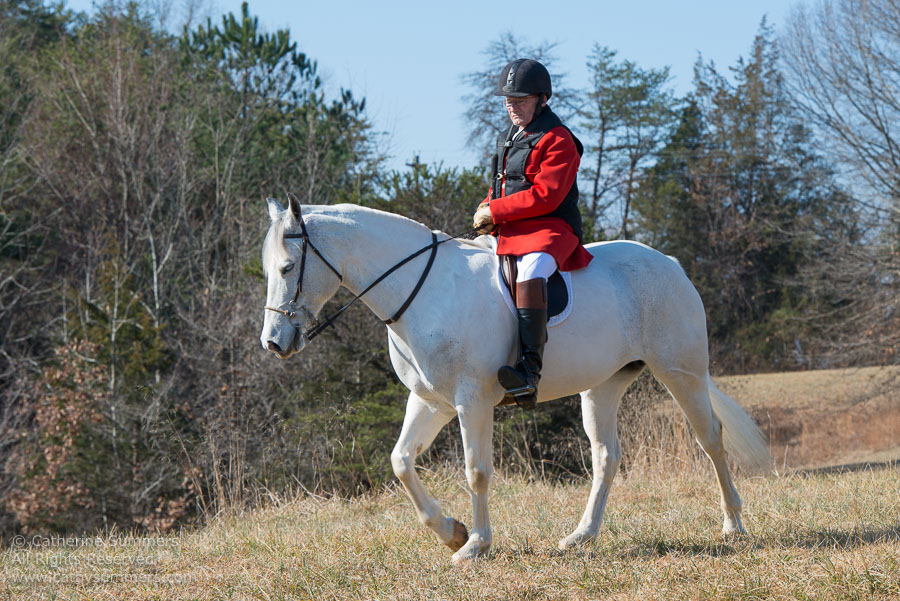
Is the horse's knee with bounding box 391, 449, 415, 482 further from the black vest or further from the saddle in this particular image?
the black vest

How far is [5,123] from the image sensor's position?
872 inches

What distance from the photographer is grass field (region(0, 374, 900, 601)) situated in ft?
13.4

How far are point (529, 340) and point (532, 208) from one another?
29.5 inches

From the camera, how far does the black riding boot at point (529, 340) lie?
4762 millimetres

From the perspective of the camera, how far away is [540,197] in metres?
4.94

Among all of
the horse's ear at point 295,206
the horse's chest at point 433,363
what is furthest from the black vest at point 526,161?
the horse's ear at point 295,206

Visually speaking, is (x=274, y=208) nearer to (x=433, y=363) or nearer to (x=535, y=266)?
(x=433, y=363)

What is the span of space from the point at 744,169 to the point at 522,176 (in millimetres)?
32011

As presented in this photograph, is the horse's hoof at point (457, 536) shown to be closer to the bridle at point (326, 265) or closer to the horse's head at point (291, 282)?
the bridle at point (326, 265)

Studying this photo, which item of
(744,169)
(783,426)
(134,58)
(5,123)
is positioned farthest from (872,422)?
(5,123)

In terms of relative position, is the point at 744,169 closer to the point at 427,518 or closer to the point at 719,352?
the point at 719,352

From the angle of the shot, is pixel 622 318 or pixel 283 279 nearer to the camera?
pixel 283 279

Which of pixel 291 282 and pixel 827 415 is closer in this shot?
pixel 291 282

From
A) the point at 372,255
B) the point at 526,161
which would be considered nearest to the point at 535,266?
the point at 526,161
